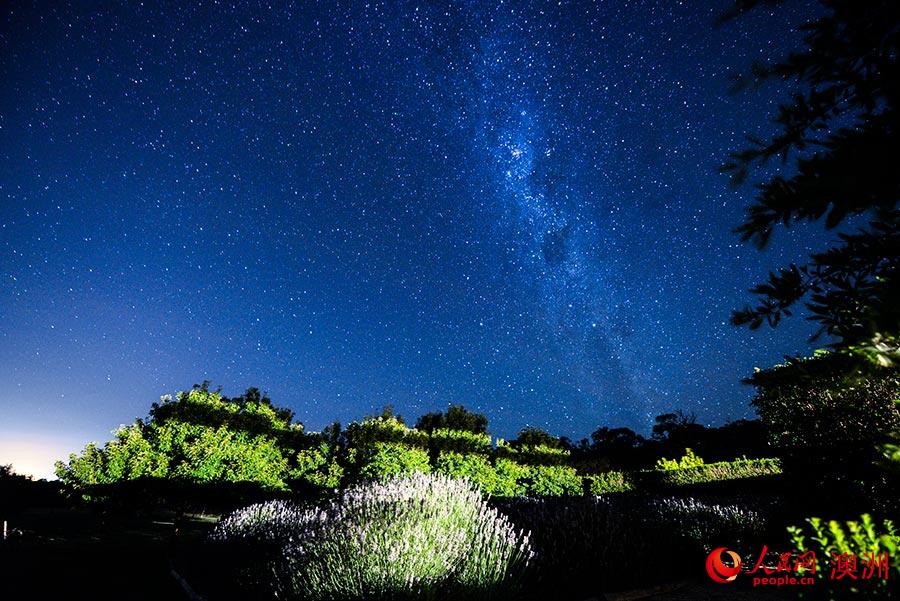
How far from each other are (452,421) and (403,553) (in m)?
11.0

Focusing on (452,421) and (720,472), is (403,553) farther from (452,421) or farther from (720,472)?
(720,472)

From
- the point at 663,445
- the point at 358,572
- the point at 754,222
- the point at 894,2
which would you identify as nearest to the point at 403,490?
the point at 358,572

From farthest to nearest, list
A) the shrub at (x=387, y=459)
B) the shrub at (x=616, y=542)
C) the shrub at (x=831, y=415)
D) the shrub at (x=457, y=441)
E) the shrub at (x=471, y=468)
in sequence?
1. the shrub at (x=457, y=441)
2. the shrub at (x=471, y=468)
3. the shrub at (x=387, y=459)
4. the shrub at (x=831, y=415)
5. the shrub at (x=616, y=542)

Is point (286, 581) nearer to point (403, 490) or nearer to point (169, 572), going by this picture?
Result: point (403, 490)

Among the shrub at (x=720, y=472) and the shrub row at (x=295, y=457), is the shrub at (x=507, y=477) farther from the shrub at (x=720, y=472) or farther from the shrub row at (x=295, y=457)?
the shrub at (x=720, y=472)

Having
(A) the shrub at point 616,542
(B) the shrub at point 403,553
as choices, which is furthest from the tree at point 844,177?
(A) the shrub at point 616,542

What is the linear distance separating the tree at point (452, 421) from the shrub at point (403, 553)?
942 cm

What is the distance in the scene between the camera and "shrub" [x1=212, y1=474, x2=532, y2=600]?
3.70 m

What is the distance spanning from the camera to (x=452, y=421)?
14.7m

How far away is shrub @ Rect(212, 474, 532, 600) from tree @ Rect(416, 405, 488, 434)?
9417mm

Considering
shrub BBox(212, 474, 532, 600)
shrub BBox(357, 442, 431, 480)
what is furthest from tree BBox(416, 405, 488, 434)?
shrub BBox(212, 474, 532, 600)

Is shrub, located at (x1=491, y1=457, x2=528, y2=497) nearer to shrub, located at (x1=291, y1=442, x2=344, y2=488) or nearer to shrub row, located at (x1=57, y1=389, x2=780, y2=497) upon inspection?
shrub row, located at (x1=57, y1=389, x2=780, y2=497)

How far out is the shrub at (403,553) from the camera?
145 inches

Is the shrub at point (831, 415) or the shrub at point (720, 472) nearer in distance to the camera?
the shrub at point (831, 415)
